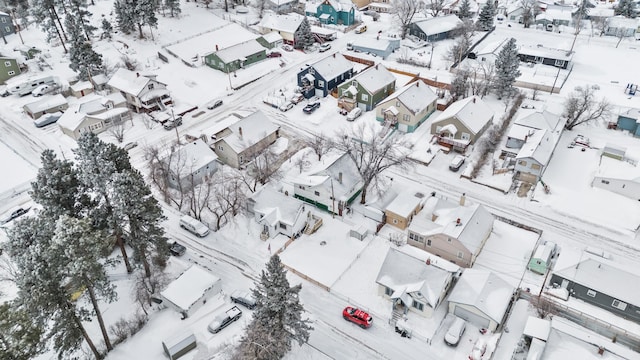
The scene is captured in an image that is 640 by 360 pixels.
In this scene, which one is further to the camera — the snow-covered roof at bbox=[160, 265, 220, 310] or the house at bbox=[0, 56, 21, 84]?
the house at bbox=[0, 56, 21, 84]

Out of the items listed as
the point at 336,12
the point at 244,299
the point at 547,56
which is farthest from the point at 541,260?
the point at 336,12

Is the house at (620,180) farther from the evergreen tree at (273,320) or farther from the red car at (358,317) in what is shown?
the evergreen tree at (273,320)


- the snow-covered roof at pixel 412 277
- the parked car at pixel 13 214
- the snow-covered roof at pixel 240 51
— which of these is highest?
the snow-covered roof at pixel 240 51

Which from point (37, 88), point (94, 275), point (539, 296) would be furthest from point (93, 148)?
point (37, 88)

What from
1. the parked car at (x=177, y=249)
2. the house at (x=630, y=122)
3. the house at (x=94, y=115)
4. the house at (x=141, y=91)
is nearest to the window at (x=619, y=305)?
the house at (x=630, y=122)

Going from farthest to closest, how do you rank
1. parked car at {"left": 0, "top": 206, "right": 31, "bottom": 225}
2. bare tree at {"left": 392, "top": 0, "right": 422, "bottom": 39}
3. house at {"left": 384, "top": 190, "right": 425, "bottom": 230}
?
bare tree at {"left": 392, "top": 0, "right": 422, "bottom": 39} → parked car at {"left": 0, "top": 206, "right": 31, "bottom": 225} → house at {"left": 384, "top": 190, "right": 425, "bottom": 230}

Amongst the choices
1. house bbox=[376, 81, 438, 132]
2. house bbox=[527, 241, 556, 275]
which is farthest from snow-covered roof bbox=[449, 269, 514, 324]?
house bbox=[376, 81, 438, 132]

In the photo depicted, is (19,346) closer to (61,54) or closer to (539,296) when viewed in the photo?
(539,296)

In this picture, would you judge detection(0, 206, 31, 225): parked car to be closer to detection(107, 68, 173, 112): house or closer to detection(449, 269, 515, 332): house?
detection(107, 68, 173, 112): house
